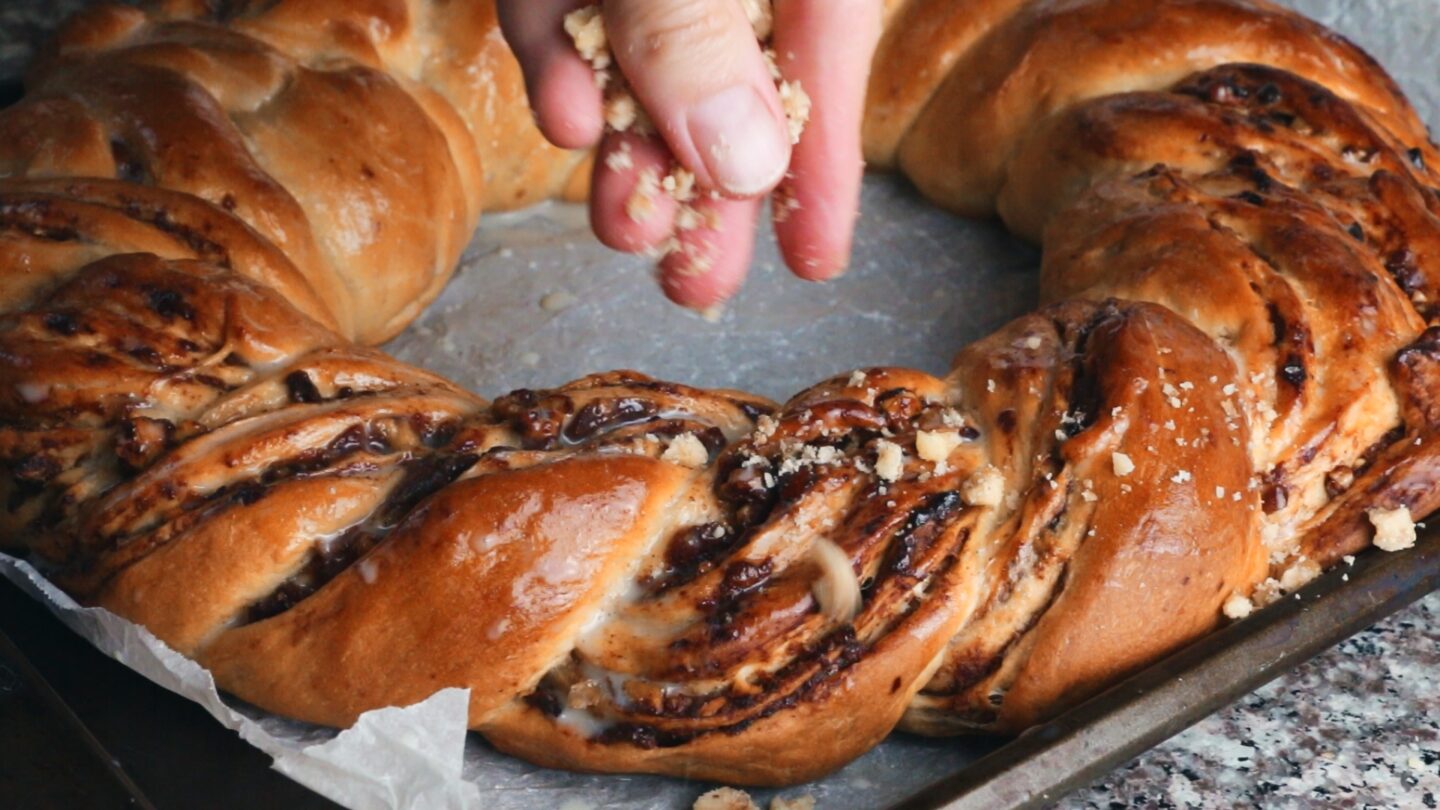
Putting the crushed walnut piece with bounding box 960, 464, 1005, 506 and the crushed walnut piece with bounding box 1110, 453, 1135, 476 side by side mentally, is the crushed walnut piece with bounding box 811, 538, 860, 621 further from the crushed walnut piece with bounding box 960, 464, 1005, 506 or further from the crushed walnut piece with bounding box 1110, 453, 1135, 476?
the crushed walnut piece with bounding box 1110, 453, 1135, 476

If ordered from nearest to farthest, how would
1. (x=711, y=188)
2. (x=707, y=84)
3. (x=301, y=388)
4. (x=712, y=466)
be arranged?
(x=707, y=84)
(x=711, y=188)
(x=712, y=466)
(x=301, y=388)

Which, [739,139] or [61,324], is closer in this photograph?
[739,139]

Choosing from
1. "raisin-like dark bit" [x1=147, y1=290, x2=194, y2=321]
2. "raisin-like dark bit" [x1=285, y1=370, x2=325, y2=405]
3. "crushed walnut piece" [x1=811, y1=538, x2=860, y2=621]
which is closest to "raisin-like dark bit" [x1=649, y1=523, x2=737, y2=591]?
"crushed walnut piece" [x1=811, y1=538, x2=860, y2=621]

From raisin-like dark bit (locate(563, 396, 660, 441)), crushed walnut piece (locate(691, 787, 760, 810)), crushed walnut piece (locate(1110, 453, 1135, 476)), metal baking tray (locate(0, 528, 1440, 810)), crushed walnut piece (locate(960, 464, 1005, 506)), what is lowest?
crushed walnut piece (locate(691, 787, 760, 810))

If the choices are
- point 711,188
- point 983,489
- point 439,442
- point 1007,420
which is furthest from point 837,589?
point 439,442

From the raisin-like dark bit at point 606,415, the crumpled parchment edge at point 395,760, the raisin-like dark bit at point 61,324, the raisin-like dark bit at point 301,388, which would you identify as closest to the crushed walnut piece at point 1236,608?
the raisin-like dark bit at point 606,415

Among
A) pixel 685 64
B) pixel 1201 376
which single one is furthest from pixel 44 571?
pixel 1201 376

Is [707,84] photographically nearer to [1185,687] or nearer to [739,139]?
[739,139]
